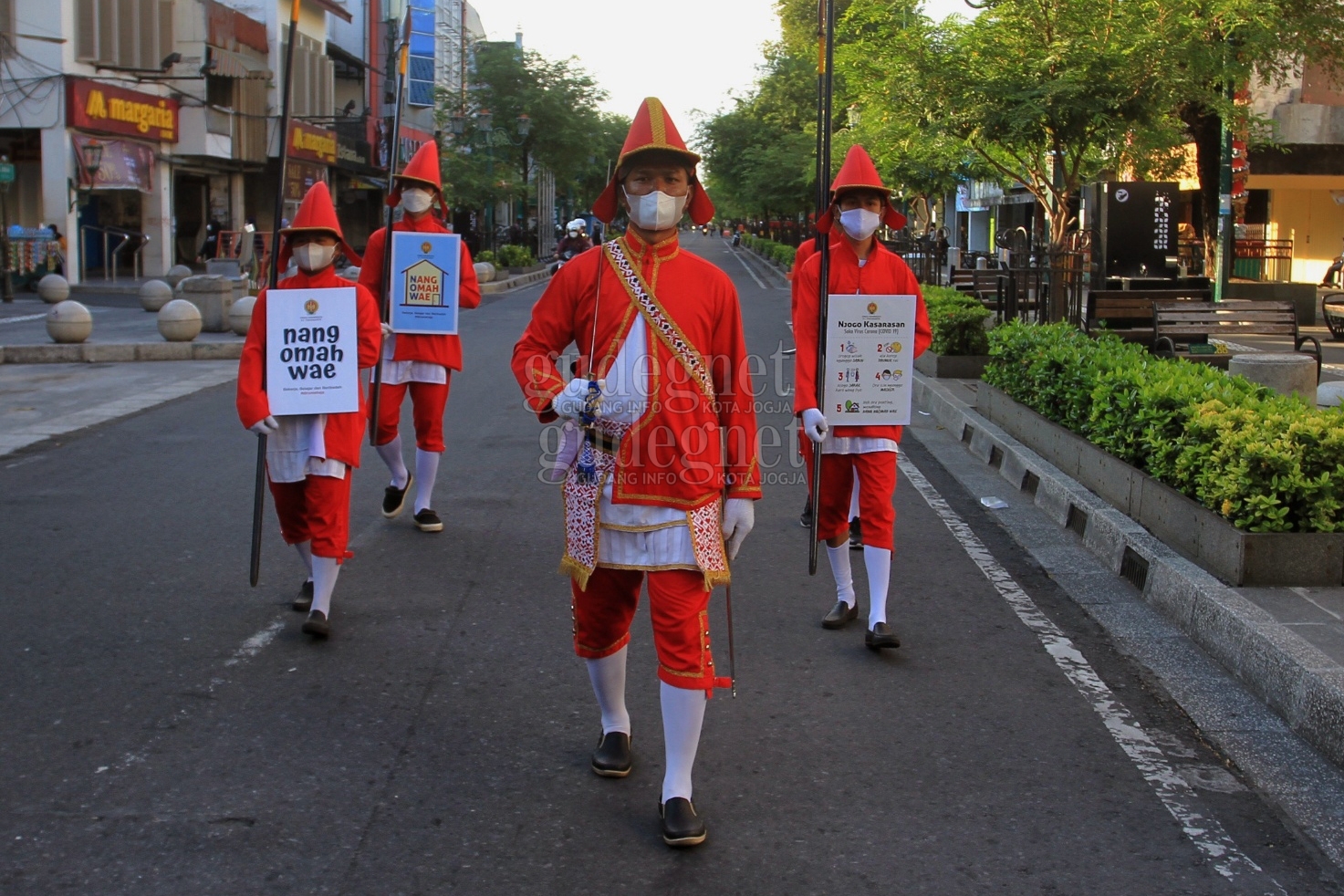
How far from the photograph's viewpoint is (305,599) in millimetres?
6211

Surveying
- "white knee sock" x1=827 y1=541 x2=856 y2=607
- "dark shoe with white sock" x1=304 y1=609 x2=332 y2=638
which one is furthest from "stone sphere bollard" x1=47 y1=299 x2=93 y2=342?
"white knee sock" x1=827 y1=541 x2=856 y2=607

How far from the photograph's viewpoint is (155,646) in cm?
568

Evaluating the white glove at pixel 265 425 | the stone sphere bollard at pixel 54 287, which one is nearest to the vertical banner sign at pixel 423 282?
the white glove at pixel 265 425

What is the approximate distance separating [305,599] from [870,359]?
8.80 ft

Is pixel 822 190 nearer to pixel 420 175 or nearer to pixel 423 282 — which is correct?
pixel 420 175

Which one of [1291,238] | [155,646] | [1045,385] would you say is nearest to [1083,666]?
[155,646]

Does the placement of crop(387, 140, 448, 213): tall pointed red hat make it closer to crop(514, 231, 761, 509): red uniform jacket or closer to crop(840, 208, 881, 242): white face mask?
crop(840, 208, 881, 242): white face mask

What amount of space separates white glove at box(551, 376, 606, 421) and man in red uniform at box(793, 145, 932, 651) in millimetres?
1695

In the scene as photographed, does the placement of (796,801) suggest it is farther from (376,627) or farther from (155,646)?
(155,646)

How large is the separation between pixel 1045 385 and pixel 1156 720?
4.89m

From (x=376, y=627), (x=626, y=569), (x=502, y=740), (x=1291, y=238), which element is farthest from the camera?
(x=1291, y=238)

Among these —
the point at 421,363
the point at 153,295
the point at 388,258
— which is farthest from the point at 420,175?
the point at 153,295

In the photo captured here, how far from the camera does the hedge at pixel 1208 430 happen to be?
6.11 meters

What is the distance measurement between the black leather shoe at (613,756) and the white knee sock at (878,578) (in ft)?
5.43
